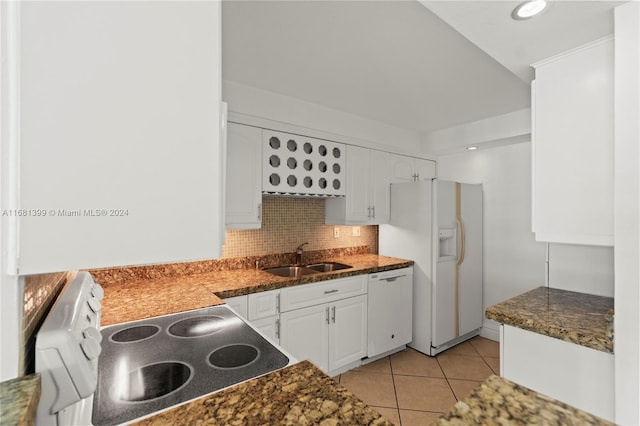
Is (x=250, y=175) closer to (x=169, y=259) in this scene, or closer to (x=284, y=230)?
(x=284, y=230)

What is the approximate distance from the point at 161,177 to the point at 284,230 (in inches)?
97.8

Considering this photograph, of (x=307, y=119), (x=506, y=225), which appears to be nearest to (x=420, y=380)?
(x=506, y=225)

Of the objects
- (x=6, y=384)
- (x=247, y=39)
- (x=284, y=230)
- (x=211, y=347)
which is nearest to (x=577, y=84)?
(x=247, y=39)

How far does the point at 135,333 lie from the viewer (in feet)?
4.30

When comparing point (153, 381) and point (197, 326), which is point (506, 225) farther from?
point (153, 381)

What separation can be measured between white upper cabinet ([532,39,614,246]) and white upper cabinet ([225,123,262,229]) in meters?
1.88

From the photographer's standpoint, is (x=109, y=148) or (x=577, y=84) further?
(x=577, y=84)

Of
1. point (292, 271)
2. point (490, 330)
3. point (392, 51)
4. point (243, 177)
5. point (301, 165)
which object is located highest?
point (392, 51)

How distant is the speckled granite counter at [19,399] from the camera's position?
0.44 metres

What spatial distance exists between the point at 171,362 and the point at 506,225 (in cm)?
359

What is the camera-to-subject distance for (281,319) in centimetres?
234

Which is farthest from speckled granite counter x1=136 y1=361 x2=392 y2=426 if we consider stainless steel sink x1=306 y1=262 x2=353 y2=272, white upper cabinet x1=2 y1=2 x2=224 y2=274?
stainless steel sink x1=306 y1=262 x2=353 y2=272

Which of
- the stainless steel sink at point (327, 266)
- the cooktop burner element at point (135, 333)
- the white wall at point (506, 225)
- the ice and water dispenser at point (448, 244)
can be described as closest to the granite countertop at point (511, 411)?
the cooktop burner element at point (135, 333)

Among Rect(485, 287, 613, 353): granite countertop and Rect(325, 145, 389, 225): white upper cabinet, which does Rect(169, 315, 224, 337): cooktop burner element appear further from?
Rect(325, 145, 389, 225): white upper cabinet
